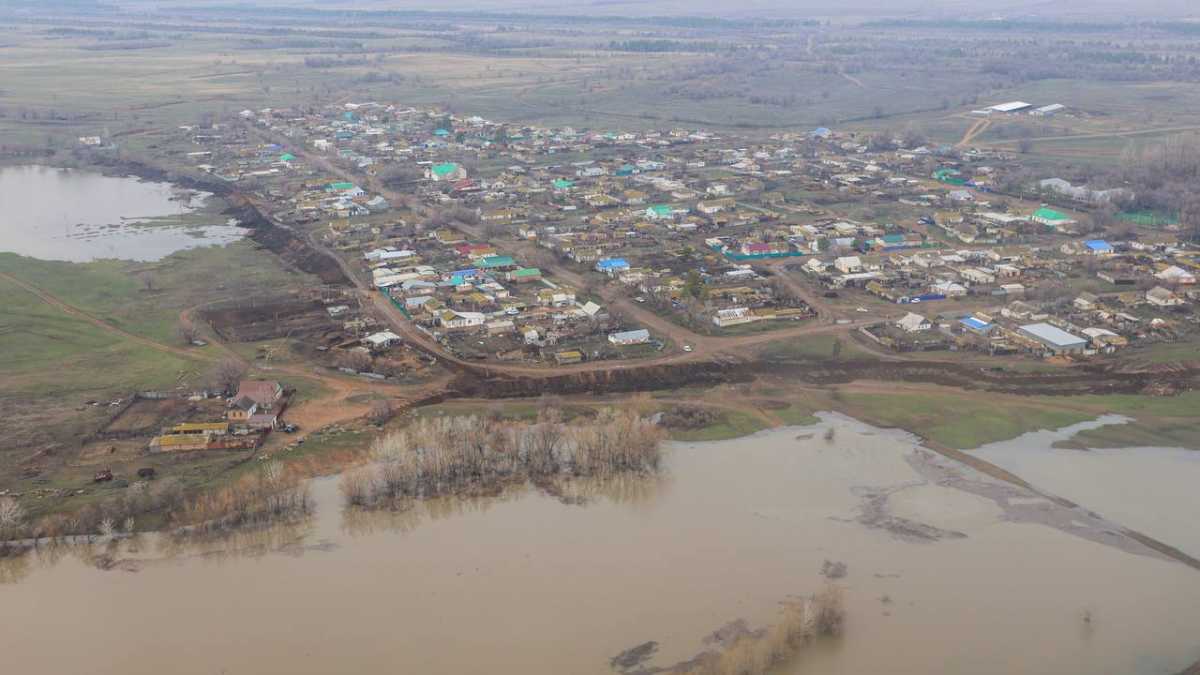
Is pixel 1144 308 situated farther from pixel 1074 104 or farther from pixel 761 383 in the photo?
pixel 1074 104

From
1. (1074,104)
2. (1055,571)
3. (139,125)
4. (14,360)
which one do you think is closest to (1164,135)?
(1074,104)

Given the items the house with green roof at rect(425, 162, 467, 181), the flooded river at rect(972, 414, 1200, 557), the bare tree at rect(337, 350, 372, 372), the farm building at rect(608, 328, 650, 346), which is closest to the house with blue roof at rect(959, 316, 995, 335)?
the flooded river at rect(972, 414, 1200, 557)

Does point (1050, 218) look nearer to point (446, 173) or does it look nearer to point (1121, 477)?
point (1121, 477)

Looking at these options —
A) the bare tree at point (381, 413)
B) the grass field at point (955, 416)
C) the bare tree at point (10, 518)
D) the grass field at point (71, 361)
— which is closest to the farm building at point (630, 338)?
the grass field at point (955, 416)

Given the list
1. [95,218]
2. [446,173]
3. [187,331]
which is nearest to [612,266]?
[187,331]

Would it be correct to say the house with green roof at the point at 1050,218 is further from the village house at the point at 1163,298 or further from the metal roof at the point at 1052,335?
the metal roof at the point at 1052,335

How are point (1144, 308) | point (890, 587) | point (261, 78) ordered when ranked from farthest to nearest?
point (261, 78) → point (1144, 308) → point (890, 587)
